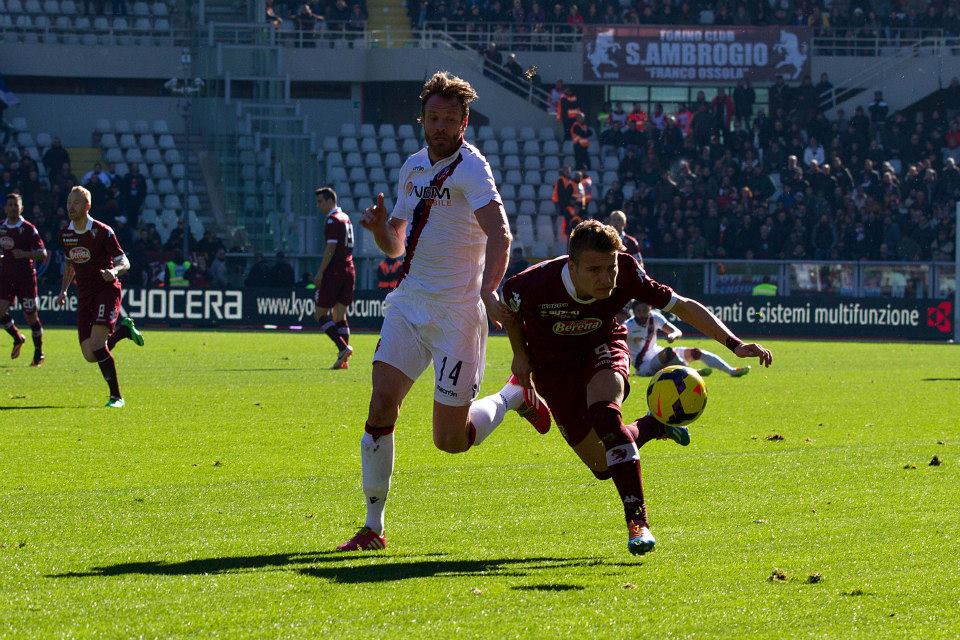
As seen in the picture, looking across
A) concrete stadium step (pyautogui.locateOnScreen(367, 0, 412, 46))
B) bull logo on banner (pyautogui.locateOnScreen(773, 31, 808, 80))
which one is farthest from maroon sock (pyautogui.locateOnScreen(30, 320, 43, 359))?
concrete stadium step (pyautogui.locateOnScreen(367, 0, 412, 46))

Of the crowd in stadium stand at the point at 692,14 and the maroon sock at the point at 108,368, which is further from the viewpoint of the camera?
the crowd in stadium stand at the point at 692,14

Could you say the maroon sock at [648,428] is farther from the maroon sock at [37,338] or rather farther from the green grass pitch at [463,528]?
the maroon sock at [37,338]

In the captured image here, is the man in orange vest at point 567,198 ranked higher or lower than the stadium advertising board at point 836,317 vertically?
higher

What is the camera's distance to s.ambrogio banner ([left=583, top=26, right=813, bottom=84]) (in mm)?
38812

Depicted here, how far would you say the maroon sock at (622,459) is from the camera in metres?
6.79

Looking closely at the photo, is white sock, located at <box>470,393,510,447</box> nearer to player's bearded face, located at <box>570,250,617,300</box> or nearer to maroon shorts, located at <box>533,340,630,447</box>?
maroon shorts, located at <box>533,340,630,447</box>

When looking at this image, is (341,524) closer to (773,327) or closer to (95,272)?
(95,272)

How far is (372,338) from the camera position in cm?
2870

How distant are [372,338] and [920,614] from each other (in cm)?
2345

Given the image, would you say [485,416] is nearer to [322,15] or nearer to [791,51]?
[791,51]

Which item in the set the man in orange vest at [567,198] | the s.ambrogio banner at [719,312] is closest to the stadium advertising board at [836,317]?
the s.ambrogio banner at [719,312]

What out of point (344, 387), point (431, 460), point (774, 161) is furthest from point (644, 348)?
point (774, 161)

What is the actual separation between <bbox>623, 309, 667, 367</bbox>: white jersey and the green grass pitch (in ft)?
10.4

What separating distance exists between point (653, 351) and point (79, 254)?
7236 mm
